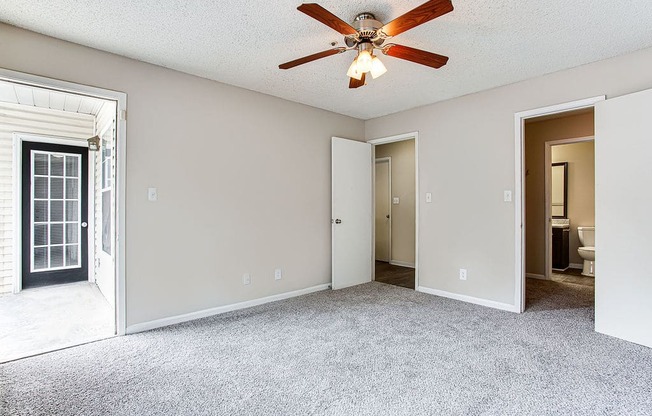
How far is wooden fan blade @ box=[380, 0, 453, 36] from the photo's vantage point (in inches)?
67.1

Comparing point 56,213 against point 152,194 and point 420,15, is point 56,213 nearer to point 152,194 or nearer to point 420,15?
point 152,194

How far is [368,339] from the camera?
9.13ft

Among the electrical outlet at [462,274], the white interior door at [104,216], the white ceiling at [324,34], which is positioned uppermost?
the white ceiling at [324,34]

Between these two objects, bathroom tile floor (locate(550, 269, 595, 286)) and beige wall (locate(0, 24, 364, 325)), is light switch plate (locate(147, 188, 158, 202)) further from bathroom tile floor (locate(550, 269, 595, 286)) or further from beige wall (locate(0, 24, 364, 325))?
bathroom tile floor (locate(550, 269, 595, 286))

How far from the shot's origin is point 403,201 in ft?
20.4

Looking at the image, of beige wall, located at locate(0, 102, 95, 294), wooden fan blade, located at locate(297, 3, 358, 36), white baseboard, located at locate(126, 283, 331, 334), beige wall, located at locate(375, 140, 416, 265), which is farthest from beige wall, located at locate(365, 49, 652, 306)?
beige wall, located at locate(0, 102, 95, 294)

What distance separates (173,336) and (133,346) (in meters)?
0.30

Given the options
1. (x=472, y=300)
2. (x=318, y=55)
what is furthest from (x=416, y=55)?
(x=472, y=300)

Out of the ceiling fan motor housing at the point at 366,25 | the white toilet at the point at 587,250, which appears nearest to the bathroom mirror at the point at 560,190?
the white toilet at the point at 587,250

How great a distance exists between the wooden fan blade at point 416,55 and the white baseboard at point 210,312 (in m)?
2.85

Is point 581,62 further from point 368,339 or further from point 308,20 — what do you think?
point 368,339

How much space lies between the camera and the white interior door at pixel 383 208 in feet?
21.1

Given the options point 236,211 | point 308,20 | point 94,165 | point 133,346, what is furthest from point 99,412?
point 94,165

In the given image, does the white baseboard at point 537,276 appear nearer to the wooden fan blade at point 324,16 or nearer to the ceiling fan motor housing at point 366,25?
the ceiling fan motor housing at point 366,25
